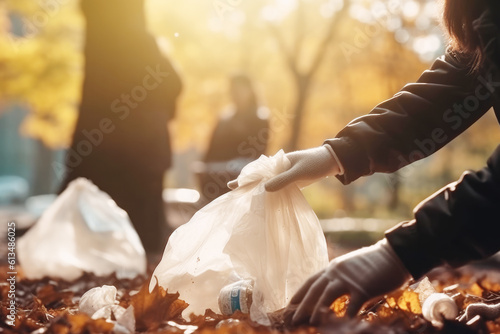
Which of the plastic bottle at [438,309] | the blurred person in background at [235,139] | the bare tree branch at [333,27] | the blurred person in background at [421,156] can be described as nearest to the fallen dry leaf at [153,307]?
the blurred person in background at [421,156]

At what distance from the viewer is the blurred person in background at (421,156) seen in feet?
5.91

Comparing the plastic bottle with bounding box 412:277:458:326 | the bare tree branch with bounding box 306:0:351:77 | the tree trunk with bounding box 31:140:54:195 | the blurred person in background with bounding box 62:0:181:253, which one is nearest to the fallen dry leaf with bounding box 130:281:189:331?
the plastic bottle with bounding box 412:277:458:326

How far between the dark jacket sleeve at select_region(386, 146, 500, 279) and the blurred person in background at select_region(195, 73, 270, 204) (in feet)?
22.2

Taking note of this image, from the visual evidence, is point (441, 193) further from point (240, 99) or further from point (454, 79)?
point (240, 99)

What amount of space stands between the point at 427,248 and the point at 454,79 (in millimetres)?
910

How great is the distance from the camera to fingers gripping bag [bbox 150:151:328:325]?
2467 millimetres

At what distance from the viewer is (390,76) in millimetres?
A: 17469

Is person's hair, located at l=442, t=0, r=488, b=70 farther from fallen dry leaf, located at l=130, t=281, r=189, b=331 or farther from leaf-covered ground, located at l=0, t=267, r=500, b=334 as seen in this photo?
fallen dry leaf, located at l=130, t=281, r=189, b=331

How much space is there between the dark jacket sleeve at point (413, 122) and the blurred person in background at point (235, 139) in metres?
6.09

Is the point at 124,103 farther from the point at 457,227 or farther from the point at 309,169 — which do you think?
the point at 457,227

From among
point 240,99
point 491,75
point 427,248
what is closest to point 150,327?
point 427,248

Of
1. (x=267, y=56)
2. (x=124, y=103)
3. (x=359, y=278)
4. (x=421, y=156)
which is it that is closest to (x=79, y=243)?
(x=421, y=156)

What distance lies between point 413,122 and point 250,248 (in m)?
0.73

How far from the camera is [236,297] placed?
7.89 feet
